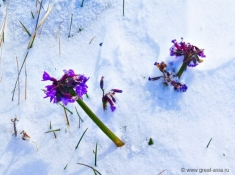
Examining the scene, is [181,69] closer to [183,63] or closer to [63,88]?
[183,63]

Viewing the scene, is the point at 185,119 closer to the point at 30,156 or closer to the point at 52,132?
the point at 52,132

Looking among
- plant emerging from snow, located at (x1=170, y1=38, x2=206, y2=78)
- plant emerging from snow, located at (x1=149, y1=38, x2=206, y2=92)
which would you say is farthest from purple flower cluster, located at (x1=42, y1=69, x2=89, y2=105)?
plant emerging from snow, located at (x1=170, y1=38, x2=206, y2=78)

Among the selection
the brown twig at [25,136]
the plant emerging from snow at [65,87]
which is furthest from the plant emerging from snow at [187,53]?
the brown twig at [25,136]

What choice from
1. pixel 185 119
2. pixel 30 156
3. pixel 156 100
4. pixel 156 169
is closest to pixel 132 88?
pixel 156 100

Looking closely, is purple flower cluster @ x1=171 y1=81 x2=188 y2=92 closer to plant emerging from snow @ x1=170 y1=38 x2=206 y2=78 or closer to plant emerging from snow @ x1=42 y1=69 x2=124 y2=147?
plant emerging from snow @ x1=170 y1=38 x2=206 y2=78

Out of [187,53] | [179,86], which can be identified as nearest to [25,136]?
[179,86]

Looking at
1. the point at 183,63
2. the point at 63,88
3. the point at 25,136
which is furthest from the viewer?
the point at 183,63
